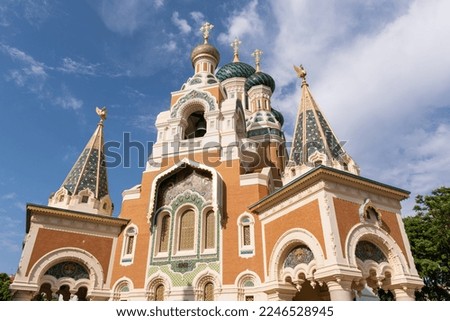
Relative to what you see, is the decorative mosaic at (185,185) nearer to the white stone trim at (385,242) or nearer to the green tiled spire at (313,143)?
the green tiled spire at (313,143)

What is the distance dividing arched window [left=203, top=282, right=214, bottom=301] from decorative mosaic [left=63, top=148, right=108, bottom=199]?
6.84 m

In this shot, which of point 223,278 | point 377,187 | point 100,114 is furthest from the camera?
point 100,114

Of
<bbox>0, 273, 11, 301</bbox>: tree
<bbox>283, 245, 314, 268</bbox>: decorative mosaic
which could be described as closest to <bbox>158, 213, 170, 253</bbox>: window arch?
<bbox>283, 245, 314, 268</bbox>: decorative mosaic

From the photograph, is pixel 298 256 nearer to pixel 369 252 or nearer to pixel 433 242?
pixel 369 252

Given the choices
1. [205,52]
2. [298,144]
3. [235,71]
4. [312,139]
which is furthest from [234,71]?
[312,139]

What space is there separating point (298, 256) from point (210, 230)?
4.40m

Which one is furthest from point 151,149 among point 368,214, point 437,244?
point 437,244

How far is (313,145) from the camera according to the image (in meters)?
13.6

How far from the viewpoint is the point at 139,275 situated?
1402 centimetres

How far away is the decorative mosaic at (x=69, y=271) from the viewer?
13664 millimetres
